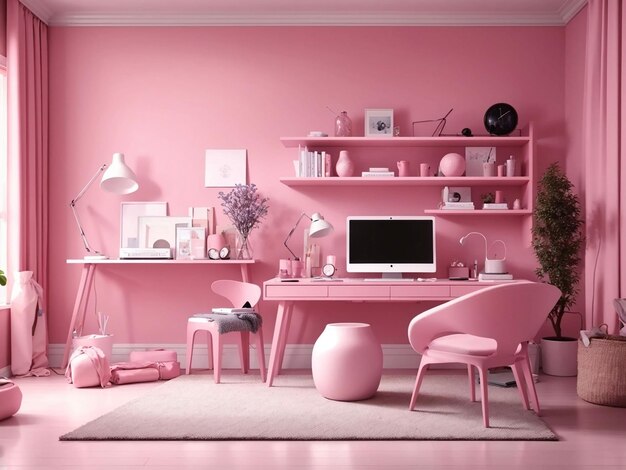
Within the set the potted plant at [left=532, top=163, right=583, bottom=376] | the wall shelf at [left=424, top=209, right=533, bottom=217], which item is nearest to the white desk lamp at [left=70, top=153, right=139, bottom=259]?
the wall shelf at [left=424, top=209, right=533, bottom=217]

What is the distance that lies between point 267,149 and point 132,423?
2.60m

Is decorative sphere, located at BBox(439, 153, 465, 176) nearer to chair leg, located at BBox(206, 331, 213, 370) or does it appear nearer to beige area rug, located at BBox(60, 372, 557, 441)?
beige area rug, located at BBox(60, 372, 557, 441)

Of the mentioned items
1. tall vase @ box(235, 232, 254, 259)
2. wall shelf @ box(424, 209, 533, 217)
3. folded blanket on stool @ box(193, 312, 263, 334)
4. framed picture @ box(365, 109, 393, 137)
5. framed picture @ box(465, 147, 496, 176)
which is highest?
framed picture @ box(365, 109, 393, 137)

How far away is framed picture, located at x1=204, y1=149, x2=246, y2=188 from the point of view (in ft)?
17.2

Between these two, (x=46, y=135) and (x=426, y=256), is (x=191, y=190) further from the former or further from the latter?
(x=426, y=256)

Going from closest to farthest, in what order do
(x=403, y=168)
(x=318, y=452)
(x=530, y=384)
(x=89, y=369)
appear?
(x=318, y=452)
(x=530, y=384)
(x=89, y=369)
(x=403, y=168)

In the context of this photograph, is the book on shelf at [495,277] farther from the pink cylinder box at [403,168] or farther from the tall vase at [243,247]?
the tall vase at [243,247]

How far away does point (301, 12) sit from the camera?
5215 millimetres

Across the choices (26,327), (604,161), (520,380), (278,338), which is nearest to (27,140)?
(26,327)

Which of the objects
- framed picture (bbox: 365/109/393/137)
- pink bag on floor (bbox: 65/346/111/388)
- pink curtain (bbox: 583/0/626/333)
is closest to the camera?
pink curtain (bbox: 583/0/626/333)

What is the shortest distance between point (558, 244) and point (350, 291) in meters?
1.52

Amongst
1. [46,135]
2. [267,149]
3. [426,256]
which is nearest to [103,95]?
[46,135]

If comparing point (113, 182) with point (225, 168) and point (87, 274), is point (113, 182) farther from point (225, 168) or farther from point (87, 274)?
point (225, 168)

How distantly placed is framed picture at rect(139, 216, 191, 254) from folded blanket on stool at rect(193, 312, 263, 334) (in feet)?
2.72
